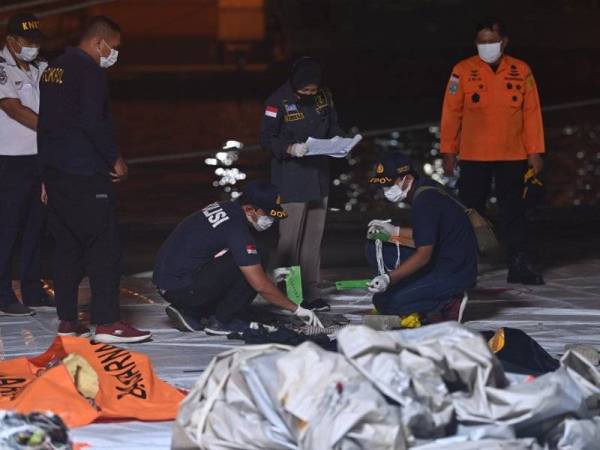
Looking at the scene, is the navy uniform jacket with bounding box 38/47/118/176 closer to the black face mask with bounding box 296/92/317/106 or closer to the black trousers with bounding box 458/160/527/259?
the black face mask with bounding box 296/92/317/106

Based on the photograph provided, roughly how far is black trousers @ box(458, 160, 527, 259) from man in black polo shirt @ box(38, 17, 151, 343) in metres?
2.48

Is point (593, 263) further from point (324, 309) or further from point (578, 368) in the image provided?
point (578, 368)

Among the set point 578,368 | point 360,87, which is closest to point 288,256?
point 578,368

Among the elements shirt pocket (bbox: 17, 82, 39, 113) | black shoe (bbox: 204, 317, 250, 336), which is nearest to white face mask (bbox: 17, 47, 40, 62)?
shirt pocket (bbox: 17, 82, 39, 113)

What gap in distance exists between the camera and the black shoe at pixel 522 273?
9.47 meters

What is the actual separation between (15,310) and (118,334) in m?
1.05

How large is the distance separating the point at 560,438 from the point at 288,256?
3.60m

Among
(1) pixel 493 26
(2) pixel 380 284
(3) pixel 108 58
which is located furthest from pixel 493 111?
(3) pixel 108 58

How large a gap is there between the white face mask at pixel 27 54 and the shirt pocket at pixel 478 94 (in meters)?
2.47

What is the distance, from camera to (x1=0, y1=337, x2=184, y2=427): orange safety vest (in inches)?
237

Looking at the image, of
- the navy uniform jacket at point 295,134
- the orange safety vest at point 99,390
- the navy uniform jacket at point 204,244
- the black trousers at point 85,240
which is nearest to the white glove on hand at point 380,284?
the navy uniform jacket at point 204,244

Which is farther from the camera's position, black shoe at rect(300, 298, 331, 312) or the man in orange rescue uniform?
the man in orange rescue uniform

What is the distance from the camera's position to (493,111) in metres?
9.30

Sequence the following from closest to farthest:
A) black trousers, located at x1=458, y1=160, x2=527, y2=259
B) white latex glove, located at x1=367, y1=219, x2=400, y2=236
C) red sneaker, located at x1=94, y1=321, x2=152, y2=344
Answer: red sneaker, located at x1=94, y1=321, x2=152, y2=344, white latex glove, located at x1=367, y1=219, x2=400, y2=236, black trousers, located at x1=458, y1=160, x2=527, y2=259
